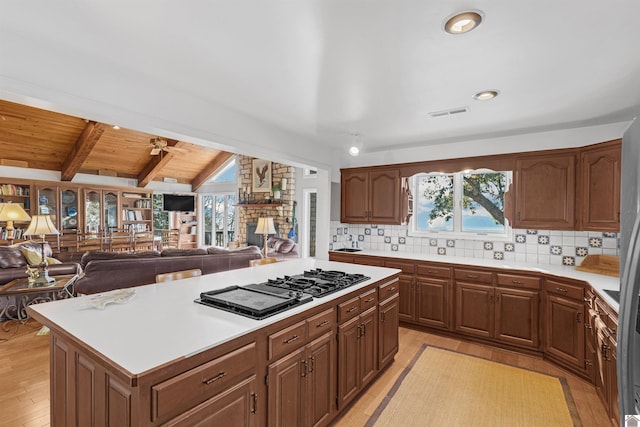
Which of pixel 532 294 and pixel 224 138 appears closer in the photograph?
pixel 224 138

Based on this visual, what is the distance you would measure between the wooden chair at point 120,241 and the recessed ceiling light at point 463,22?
30.1 feet

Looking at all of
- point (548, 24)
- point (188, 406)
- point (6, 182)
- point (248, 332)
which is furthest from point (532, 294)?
point (6, 182)

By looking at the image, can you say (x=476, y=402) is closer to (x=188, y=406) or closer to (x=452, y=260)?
(x=452, y=260)

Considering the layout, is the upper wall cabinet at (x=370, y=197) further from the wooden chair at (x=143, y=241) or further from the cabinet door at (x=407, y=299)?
the wooden chair at (x=143, y=241)

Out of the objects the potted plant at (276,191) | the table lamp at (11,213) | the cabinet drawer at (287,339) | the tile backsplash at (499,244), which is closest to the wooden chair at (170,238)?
the potted plant at (276,191)

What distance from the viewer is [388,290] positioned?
2.72 metres

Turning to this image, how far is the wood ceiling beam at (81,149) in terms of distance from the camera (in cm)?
626

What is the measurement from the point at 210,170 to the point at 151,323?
8871 mm

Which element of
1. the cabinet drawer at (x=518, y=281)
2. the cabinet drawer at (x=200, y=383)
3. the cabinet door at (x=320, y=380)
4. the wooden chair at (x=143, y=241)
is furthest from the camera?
the wooden chair at (x=143, y=241)

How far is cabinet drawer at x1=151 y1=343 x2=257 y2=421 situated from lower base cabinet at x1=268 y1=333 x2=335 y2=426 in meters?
0.20

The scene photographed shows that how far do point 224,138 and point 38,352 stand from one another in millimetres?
2820

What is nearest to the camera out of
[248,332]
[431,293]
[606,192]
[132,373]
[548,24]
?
[132,373]

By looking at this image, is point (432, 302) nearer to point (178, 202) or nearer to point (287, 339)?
point (287, 339)

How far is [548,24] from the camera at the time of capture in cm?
154
